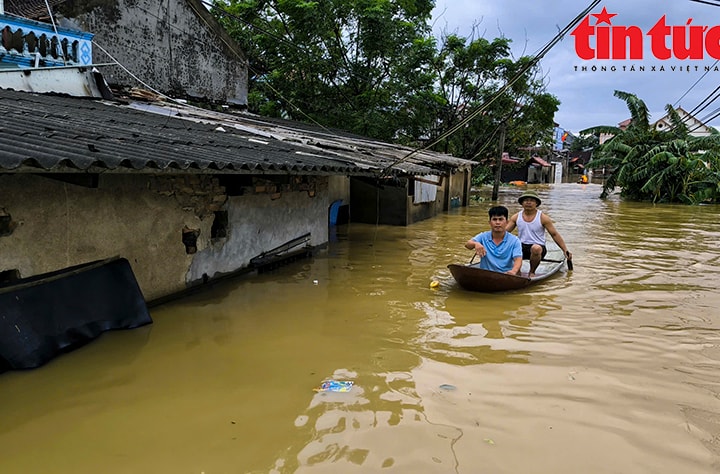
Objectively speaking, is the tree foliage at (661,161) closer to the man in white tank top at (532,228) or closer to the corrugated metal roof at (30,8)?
the man in white tank top at (532,228)

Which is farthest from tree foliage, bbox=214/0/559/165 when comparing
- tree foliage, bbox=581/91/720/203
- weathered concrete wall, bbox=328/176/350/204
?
tree foliage, bbox=581/91/720/203

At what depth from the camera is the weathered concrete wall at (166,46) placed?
1127 centimetres

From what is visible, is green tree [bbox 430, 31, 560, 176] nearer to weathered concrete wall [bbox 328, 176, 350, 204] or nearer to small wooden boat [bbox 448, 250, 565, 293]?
weathered concrete wall [bbox 328, 176, 350, 204]

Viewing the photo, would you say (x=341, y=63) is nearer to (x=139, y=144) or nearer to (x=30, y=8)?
(x=30, y=8)

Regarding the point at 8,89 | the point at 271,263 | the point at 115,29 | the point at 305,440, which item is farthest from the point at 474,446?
the point at 115,29

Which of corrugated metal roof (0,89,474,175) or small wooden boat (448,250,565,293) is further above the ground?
corrugated metal roof (0,89,474,175)

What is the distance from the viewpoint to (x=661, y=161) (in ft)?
81.1

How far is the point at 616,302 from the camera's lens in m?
6.78

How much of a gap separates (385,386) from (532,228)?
4637 mm

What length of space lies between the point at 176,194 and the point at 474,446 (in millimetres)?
4660

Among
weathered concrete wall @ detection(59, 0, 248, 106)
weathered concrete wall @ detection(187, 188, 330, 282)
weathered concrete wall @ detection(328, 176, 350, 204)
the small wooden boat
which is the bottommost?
the small wooden boat

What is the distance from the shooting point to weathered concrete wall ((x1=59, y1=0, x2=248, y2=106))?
11273 millimetres

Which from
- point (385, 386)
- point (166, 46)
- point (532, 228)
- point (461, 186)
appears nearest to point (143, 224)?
point (385, 386)

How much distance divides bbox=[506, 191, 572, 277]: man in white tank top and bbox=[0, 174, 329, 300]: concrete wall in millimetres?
3813
